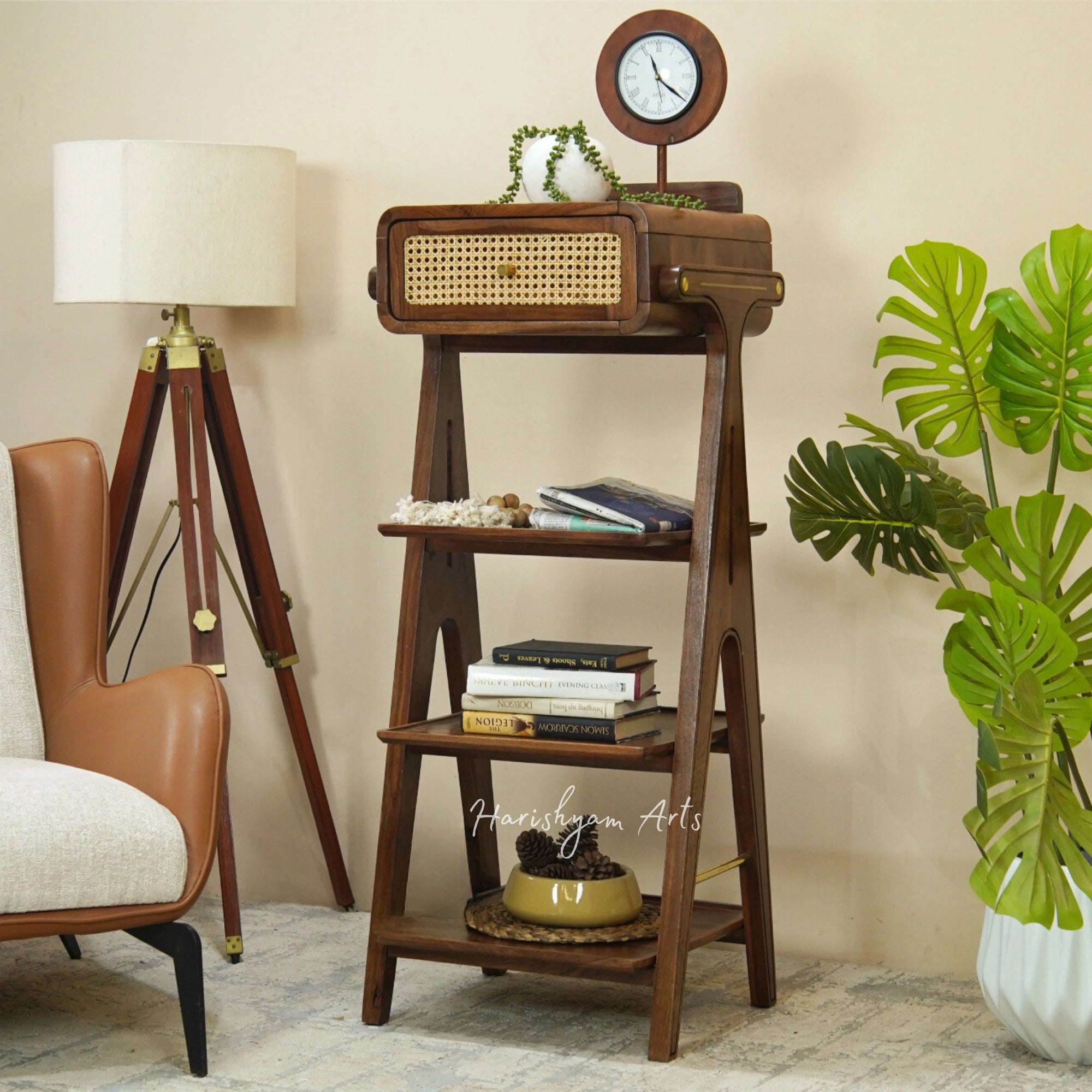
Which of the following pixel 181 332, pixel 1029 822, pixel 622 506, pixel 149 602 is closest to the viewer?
pixel 1029 822

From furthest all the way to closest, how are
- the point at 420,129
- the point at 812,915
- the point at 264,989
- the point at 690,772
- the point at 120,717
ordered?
the point at 420,129 → the point at 812,915 → the point at 264,989 → the point at 120,717 → the point at 690,772

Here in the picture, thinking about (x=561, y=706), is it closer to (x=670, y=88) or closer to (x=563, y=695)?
(x=563, y=695)

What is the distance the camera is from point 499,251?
2.35 meters

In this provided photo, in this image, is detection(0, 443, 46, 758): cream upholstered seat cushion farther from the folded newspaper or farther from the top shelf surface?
the folded newspaper

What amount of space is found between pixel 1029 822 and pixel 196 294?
5.86ft

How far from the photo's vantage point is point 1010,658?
2227 mm

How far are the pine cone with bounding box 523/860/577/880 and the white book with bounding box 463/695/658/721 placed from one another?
30cm

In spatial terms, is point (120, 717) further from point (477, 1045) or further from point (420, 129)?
point (420, 129)

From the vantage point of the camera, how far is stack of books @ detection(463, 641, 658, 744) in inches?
93.9

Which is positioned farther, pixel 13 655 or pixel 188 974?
pixel 13 655

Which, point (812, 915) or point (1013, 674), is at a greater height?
point (1013, 674)

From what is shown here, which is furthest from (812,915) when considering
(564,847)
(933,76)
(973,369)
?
(933,76)

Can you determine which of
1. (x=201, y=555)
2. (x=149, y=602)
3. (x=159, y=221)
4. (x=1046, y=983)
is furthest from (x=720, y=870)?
(x=159, y=221)

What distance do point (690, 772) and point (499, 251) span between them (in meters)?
0.87
